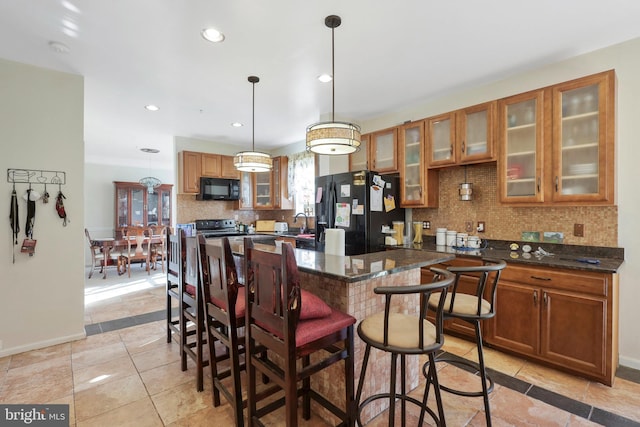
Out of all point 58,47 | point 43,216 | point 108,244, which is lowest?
point 108,244

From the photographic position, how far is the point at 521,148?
2.77 meters

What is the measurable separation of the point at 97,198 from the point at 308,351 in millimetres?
8328

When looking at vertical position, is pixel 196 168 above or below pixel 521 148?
above

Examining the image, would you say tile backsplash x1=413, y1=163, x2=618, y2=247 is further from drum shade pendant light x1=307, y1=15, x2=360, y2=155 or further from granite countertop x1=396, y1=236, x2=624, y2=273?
drum shade pendant light x1=307, y1=15, x2=360, y2=155

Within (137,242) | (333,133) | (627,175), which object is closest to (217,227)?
(137,242)

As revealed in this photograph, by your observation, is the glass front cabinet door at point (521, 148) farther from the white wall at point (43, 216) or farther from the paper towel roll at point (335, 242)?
the white wall at point (43, 216)

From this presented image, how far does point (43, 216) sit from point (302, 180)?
3544 mm

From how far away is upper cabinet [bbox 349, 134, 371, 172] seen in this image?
4070 mm

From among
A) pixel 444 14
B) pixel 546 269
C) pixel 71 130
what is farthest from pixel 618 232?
pixel 71 130

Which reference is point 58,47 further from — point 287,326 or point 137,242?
point 137,242

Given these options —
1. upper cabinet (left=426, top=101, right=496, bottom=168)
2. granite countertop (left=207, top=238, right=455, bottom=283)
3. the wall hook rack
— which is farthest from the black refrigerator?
the wall hook rack

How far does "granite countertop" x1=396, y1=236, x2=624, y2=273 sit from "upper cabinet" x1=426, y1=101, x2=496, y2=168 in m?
0.91

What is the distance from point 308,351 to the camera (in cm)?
141

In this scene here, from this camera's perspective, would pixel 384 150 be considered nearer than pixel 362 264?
No
